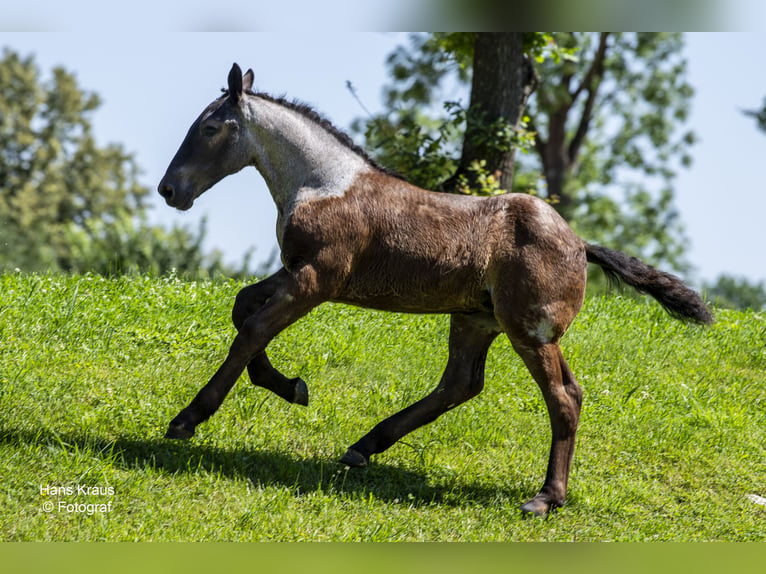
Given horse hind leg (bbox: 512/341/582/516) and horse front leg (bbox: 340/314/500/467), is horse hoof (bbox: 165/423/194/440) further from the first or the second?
horse hind leg (bbox: 512/341/582/516)

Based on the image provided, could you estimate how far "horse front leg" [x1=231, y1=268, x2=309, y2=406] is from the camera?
20.9ft

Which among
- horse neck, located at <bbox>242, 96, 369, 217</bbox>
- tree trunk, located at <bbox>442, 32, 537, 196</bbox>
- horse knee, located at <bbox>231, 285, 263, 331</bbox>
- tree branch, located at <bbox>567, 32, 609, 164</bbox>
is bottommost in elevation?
horse knee, located at <bbox>231, 285, 263, 331</bbox>

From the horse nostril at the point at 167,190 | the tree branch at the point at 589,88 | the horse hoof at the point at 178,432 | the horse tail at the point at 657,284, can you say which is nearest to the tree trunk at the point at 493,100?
the horse tail at the point at 657,284

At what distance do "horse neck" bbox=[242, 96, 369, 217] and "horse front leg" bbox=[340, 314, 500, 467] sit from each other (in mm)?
1437

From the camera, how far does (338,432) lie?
714 centimetres

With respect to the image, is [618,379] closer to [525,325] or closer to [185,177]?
[525,325]

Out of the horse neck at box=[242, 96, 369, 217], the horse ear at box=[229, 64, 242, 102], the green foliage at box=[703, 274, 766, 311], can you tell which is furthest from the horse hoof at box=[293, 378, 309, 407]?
the green foliage at box=[703, 274, 766, 311]

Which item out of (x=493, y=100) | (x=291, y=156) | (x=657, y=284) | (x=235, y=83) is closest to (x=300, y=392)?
(x=291, y=156)

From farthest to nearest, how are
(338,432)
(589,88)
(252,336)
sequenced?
(589,88)
(338,432)
(252,336)

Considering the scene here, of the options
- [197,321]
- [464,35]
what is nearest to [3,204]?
[464,35]

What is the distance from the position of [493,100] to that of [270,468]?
8.33 meters

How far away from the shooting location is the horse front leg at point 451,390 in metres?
6.64

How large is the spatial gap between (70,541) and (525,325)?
3165 mm

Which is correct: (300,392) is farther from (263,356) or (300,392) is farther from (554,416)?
(554,416)
